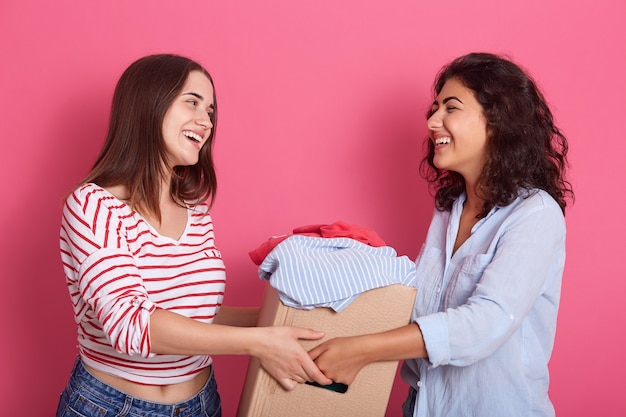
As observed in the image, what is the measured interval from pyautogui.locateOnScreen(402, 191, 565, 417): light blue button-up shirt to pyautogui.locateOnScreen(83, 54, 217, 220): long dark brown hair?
766 millimetres

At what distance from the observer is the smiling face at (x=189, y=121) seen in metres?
1.72

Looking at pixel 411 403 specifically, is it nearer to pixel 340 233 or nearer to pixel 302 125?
pixel 340 233

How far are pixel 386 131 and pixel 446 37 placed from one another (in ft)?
1.39

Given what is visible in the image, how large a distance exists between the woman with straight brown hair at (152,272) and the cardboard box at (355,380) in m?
0.04

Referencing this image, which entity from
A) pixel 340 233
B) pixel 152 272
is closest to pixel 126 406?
pixel 152 272

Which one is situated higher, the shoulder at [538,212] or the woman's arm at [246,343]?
the shoulder at [538,212]

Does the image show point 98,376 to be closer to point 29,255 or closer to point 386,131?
point 29,255

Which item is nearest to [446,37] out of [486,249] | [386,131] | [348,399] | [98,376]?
[386,131]

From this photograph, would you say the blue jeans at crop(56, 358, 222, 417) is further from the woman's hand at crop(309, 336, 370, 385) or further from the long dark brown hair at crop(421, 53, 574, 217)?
the long dark brown hair at crop(421, 53, 574, 217)

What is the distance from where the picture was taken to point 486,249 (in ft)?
5.64

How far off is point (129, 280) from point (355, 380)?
56 centimetres

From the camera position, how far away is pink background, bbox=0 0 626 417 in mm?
2424

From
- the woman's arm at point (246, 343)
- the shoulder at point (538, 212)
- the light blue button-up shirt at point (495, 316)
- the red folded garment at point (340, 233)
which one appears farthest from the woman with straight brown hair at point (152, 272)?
the shoulder at point (538, 212)

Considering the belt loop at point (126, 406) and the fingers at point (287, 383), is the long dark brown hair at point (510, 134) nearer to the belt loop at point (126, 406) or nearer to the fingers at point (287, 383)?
the fingers at point (287, 383)
